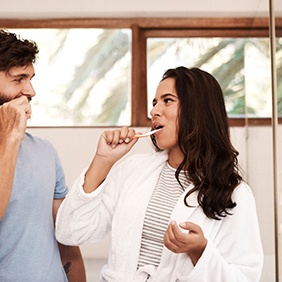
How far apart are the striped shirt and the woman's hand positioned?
11cm

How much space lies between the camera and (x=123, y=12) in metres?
2.32

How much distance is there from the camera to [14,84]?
4.70 ft

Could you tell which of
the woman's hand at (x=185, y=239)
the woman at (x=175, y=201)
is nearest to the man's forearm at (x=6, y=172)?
the woman at (x=175, y=201)

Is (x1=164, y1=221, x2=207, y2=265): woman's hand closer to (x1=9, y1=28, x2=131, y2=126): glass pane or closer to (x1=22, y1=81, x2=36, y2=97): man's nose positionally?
(x1=22, y1=81, x2=36, y2=97): man's nose

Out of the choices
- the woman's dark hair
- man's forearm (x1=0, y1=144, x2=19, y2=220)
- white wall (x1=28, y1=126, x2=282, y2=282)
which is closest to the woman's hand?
man's forearm (x1=0, y1=144, x2=19, y2=220)

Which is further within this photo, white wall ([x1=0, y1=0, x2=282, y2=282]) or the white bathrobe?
white wall ([x1=0, y1=0, x2=282, y2=282])

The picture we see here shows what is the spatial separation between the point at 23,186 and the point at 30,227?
0.32ft

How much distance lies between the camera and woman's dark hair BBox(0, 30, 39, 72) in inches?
56.1

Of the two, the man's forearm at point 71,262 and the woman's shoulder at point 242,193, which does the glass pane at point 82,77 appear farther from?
the woman's shoulder at point 242,193

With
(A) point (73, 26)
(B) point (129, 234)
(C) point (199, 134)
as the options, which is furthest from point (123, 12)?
(B) point (129, 234)

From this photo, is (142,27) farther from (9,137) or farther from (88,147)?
(9,137)

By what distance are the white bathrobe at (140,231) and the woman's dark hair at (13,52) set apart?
361 millimetres

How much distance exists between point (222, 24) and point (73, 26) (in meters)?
0.60

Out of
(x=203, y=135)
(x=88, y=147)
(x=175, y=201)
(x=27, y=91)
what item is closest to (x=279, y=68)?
(x=203, y=135)
